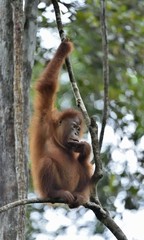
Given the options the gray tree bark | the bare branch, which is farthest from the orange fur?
the bare branch

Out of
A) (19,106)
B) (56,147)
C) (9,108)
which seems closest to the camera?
(19,106)

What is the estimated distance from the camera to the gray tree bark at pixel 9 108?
12.3 ft

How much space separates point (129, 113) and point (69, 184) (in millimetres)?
2711

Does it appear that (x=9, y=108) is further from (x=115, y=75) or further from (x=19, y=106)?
(x=115, y=75)

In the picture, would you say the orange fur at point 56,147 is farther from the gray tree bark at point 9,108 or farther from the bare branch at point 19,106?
the bare branch at point 19,106

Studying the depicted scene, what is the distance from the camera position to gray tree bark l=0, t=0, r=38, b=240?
374 cm

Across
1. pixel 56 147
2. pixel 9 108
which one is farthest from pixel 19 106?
pixel 56 147

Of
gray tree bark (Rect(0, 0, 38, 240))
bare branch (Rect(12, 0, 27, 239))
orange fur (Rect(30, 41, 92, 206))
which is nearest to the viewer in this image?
bare branch (Rect(12, 0, 27, 239))

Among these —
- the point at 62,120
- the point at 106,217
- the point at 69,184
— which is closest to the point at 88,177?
the point at 69,184

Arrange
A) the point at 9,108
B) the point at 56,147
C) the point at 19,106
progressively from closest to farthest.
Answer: the point at 19,106 → the point at 9,108 → the point at 56,147

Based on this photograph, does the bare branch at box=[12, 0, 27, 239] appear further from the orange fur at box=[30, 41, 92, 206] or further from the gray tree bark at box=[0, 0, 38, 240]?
the orange fur at box=[30, 41, 92, 206]

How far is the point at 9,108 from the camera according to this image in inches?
155

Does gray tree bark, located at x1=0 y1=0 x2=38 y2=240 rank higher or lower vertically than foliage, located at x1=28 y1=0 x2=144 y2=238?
higher

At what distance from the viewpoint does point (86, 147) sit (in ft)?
14.8
